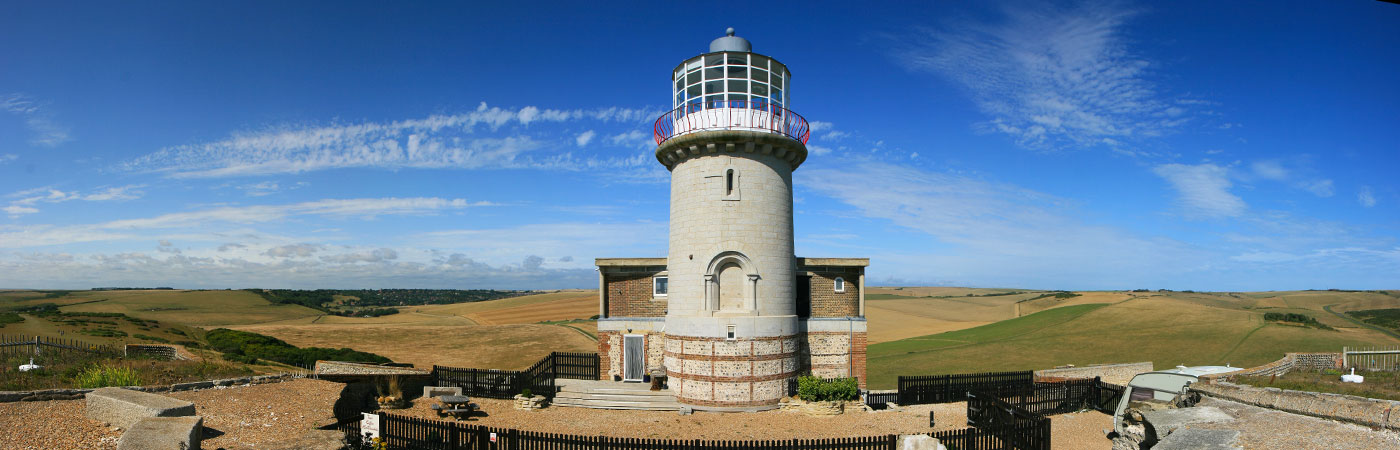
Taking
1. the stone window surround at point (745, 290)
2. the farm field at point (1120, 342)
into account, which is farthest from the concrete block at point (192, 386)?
the farm field at point (1120, 342)

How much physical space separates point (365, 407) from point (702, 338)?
35.5 feet

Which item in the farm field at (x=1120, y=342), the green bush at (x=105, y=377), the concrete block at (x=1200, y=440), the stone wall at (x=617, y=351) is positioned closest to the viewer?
the concrete block at (x=1200, y=440)

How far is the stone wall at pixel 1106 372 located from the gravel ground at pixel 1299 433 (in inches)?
624

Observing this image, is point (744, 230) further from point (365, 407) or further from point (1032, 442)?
point (365, 407)

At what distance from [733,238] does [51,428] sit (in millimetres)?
16643

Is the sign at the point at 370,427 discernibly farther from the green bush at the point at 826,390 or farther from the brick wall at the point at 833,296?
the brick wall at the point at 833,296

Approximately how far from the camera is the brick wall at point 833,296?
923 inches

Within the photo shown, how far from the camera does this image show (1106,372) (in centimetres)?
3070

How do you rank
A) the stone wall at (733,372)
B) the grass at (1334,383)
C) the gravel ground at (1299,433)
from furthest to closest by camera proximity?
the stone wall at (733,372)
the grass at (1334,383)
the gravel ground at (1299,433)

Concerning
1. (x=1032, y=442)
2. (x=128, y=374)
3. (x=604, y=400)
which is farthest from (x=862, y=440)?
(x=128, y=374)

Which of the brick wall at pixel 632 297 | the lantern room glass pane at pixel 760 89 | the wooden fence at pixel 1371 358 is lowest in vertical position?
the wooden fence at pixel 1371 358

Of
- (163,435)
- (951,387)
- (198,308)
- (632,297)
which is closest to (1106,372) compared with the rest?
(951,387)

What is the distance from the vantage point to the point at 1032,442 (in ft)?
48.6

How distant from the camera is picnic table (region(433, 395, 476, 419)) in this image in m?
20.0
